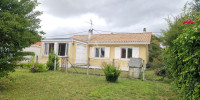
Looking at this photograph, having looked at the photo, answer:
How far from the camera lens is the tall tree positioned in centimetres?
379

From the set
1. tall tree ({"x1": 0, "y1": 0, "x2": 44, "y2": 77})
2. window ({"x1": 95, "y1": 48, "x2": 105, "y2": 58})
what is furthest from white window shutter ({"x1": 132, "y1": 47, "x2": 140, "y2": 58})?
tall tree ({"x1": 0, "y1": 0, "x2": 44, "y2": 77})

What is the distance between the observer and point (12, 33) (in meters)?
3.90

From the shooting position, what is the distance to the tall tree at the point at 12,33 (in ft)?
12.5

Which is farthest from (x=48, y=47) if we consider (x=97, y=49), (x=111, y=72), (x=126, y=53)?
(x=111, y=72)

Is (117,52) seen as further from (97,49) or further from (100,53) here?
(97,49)

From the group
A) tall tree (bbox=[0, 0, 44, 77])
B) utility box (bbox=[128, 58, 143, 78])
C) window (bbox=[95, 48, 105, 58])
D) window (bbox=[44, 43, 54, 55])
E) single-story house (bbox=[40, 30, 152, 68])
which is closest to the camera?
tall tree (bbox=[0, 0, 44, 77])

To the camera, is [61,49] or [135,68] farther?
[61,49]

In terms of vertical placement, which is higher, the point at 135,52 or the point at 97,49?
the point at 97,49

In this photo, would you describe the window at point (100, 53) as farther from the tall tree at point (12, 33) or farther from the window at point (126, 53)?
the tall tree at point (12, 33)

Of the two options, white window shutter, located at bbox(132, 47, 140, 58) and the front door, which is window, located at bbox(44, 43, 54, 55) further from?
white window shutter, located at bbox(132, 47, 140, 58)

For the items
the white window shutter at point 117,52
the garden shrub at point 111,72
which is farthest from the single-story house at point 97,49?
the garden shrub at point 111,72

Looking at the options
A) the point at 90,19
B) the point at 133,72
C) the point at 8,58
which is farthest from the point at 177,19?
the point at 90,19

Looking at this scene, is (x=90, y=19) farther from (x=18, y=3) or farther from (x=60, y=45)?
(x=18, y=3)

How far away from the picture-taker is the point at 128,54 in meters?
14.4
